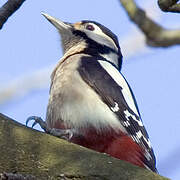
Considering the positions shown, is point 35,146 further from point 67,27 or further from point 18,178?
point 67,27

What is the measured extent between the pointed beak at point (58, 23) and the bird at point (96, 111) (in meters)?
0.45

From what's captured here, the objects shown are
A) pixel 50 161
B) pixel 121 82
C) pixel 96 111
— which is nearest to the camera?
pixel 50 161

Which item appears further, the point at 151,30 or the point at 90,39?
the point at 90,39

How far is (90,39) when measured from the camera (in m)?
4.51

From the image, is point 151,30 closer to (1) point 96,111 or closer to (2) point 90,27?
(1) point 96,111

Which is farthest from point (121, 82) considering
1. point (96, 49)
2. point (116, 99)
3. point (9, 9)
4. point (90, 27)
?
point (9, 9)

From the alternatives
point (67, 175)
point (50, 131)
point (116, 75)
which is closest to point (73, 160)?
point (67, 175)

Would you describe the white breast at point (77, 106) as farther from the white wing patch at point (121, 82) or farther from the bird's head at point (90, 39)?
the bird's head at point (90, 39)

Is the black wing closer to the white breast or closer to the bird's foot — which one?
the white breast

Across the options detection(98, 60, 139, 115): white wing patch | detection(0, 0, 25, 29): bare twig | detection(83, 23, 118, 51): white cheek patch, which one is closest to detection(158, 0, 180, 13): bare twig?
detection(0, 0, 25, 29): bare twig

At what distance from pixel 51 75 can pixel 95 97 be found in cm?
65

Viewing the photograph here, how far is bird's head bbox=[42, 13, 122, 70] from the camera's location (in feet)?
14.5

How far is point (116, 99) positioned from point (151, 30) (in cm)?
114

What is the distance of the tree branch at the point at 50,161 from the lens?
5.61ft
